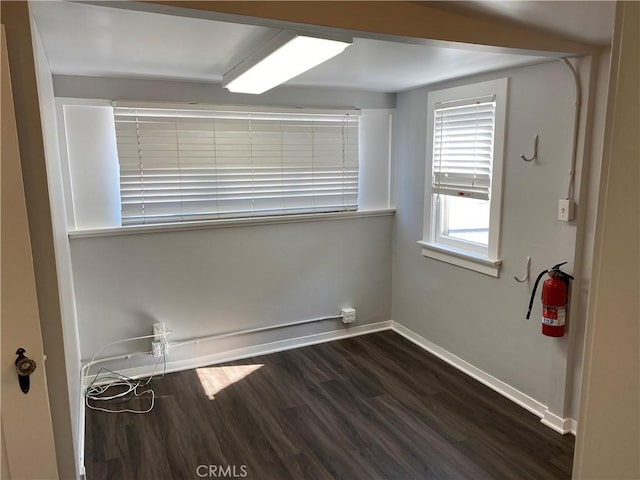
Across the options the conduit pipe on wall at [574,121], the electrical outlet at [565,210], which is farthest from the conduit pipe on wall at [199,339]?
the conduit pipe on wall at [574,121]

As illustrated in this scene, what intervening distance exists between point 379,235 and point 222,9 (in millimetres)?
2892

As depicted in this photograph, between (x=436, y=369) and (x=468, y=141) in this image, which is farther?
(x=436, y=369)

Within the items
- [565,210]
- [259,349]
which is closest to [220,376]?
[259,349]

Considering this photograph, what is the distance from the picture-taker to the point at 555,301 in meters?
2.62

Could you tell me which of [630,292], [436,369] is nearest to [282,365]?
[436,369]

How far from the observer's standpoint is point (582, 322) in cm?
263

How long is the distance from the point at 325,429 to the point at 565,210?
1884mm

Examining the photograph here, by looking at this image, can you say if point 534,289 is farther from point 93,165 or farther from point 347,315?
point 93,165

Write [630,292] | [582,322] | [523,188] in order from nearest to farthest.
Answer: [630,292], [582,322], [523,188]

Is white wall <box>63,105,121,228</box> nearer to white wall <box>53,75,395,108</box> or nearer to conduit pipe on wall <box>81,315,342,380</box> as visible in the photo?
white wall <box>53,75,395,108</box>

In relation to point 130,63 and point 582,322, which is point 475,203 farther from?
point 130,63

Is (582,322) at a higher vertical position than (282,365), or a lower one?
higher

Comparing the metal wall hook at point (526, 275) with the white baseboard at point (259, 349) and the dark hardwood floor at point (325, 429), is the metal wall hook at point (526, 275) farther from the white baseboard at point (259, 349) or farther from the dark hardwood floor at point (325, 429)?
the white baseboard at point (259, 349)

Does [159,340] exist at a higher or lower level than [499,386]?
higher
